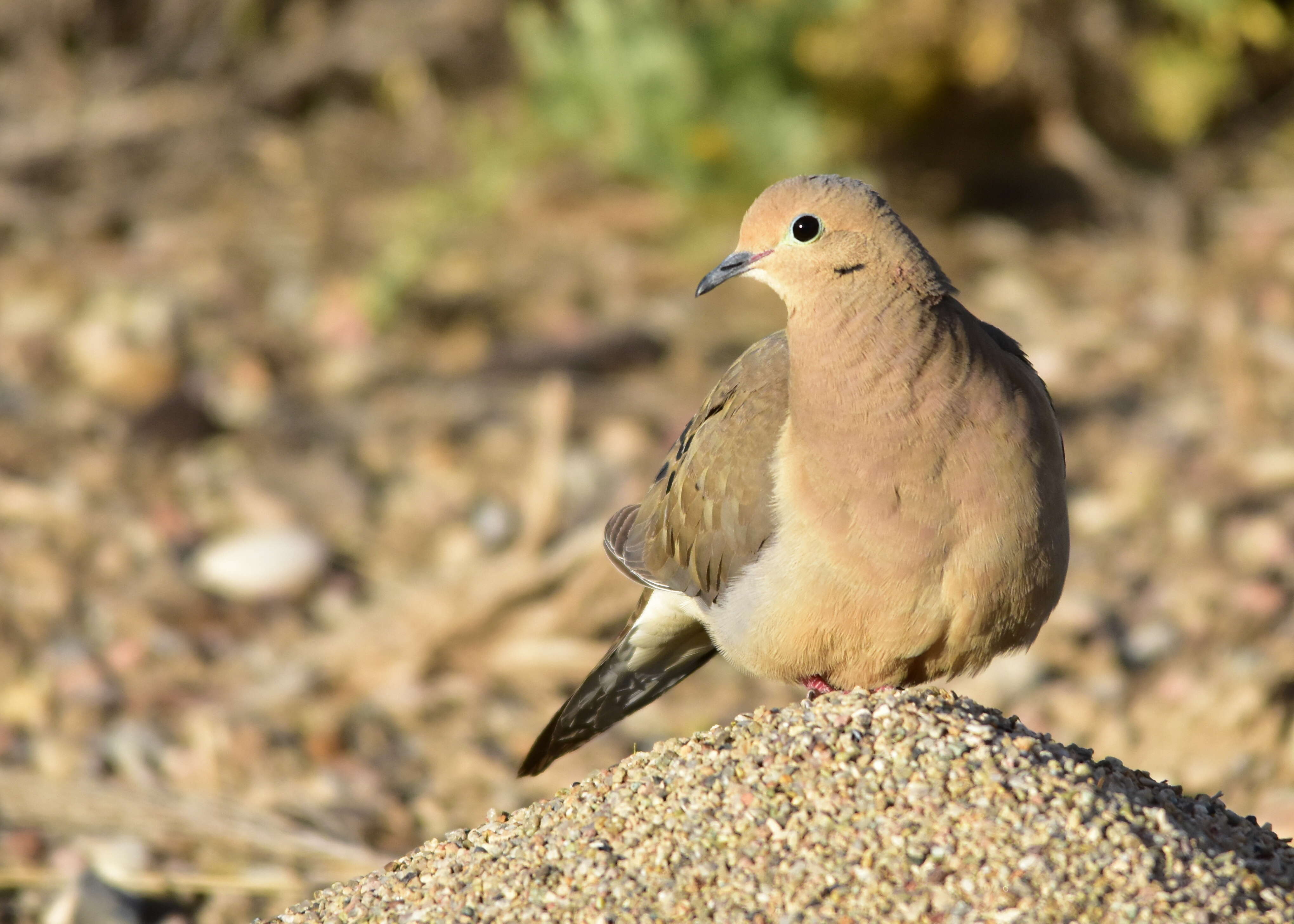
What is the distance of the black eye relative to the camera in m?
3.75

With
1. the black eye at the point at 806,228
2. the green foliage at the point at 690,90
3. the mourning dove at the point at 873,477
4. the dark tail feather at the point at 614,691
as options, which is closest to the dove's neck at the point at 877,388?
the mourning dove at the point at 873,477

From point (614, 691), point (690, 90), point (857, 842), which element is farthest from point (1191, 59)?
point (857, 842)

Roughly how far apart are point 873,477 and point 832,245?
0.58 m

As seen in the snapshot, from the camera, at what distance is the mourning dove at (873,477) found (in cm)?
350

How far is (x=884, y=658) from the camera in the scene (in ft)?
11.9

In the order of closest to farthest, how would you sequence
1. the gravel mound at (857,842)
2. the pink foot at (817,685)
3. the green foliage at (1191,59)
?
the gravel mound at (857,842) → the pink foot at (817,685) → the green foliage at (1191,59)

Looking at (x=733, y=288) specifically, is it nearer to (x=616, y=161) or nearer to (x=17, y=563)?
(x=616, y=161)

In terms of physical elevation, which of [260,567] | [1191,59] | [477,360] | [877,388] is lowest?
[877,388]

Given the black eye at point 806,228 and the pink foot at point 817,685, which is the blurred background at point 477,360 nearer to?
the pink foot at point 817,685

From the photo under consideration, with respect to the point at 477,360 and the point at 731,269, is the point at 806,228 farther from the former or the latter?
the point at 477,360

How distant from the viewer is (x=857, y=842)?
2857mm

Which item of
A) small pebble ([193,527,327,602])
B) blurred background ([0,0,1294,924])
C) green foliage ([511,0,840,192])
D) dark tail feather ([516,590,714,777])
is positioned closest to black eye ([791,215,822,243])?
dark tail feather ([516,590,714,777])

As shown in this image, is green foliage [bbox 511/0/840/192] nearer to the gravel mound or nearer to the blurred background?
the blurred background

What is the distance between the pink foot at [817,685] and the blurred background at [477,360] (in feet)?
4.58
